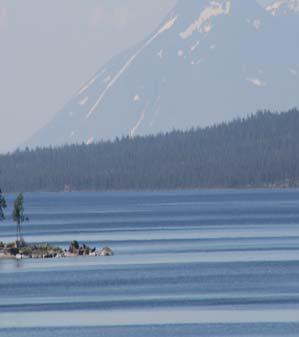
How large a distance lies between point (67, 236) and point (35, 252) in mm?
33507

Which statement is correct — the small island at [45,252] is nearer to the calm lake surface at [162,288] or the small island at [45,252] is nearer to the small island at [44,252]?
the small island at [44,252]

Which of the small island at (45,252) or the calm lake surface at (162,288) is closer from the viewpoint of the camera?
the calm lake surface at (162,288)

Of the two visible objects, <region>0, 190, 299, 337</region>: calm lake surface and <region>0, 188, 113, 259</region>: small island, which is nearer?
<region>0, 190, 299, 337</region>: calm lake surface

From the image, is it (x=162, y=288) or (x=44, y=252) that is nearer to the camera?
(x=162, y=288)

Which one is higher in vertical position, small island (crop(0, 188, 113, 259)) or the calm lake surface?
small island (crop(0, 188, 113, 259))

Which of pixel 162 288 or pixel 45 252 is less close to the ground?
pixel 45 252

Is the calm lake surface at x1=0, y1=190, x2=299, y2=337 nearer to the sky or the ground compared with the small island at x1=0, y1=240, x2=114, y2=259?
nearer to the ground

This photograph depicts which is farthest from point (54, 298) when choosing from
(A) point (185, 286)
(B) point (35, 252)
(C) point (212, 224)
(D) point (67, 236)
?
(C) point (212, 224)

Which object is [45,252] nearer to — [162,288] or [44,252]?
[44,252]

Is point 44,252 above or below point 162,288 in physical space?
above

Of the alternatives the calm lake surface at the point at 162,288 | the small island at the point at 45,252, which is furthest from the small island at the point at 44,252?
the calm lake surface at the point at 162,288

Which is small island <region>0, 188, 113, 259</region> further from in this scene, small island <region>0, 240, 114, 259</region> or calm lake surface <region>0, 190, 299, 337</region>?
calm lake surface <region>0, 190, 299, 337</region>

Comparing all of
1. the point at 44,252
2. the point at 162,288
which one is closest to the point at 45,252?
the point at 44,252

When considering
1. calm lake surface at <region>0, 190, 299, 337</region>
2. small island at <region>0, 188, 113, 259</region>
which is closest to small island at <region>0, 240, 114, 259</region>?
small island at <region>0, 188, 113, 259</region>
